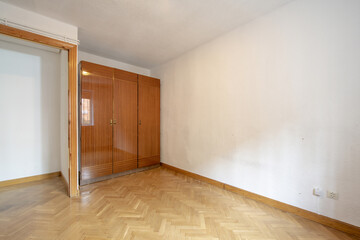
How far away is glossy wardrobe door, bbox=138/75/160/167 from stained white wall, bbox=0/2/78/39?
61.4 inches

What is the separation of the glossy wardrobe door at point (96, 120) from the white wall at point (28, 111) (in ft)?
3.33

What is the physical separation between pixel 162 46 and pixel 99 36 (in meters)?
1.21

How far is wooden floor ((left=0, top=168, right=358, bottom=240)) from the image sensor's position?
1.69 meters

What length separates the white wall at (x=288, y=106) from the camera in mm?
1724

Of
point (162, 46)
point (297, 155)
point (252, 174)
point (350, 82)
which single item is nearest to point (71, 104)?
point (162, 46)

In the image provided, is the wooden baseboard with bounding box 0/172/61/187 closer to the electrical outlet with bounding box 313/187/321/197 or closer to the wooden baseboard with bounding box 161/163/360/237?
the wooden baseboard with bounding box 161/163/360/237

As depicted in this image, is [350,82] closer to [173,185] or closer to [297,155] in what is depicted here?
[297,155]

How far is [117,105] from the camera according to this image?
336cm

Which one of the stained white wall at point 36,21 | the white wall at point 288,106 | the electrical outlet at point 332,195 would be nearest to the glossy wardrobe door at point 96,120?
the stained white wall at point 36,21

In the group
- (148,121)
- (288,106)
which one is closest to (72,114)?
(148,121)

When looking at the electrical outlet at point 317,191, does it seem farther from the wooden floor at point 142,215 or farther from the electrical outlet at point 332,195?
the wooden floor at point 142,215

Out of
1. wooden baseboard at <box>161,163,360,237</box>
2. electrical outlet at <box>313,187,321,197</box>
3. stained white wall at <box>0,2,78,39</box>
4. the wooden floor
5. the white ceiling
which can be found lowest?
the wooden floor

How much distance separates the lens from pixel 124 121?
3.48 meters

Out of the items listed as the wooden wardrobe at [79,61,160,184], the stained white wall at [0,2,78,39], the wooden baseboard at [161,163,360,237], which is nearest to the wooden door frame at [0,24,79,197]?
the stained white wall at [0,2,78,39]
